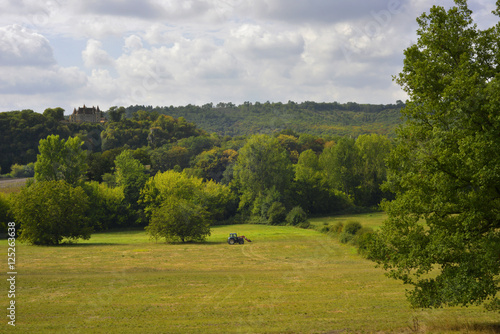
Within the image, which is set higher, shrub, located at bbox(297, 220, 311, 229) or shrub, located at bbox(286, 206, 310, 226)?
shrub, located at bbox(286, 206, 310, 226)

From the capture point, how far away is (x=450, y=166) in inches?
555

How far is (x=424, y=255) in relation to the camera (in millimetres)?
14758

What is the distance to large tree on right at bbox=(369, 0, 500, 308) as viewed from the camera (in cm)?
1361

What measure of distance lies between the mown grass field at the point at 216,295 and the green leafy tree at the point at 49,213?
5055 mm

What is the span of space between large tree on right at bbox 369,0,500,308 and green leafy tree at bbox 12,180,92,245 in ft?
129

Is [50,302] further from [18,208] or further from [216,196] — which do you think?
[216,196]

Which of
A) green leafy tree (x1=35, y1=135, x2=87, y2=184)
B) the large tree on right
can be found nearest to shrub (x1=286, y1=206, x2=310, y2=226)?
green leafy tree (x1=35, y1=135, x2=87, y2=184)

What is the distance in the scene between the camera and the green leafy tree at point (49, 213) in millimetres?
47344

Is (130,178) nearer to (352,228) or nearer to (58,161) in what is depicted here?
(58,161)

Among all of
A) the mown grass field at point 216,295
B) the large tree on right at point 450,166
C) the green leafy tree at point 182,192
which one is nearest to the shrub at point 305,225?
the green leafy tree at point 182,192

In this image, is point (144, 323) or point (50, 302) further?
point (50, 302)

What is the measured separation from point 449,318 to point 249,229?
49006 mm

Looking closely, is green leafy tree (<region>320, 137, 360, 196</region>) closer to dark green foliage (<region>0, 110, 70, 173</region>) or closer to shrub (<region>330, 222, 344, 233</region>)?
shrub (<region>330, 222, 344, 233</region>)

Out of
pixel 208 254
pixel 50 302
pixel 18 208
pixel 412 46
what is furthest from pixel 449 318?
pixel 18 208
